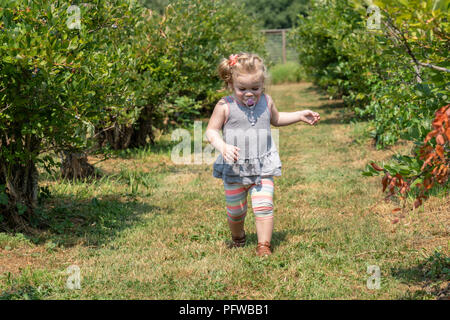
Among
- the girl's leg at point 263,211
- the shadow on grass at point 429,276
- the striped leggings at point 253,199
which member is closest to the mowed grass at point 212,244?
the shadow on grass at point 429,276

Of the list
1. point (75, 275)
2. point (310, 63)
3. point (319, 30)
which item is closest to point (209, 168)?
point (75, 275)

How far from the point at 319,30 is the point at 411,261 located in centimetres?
996

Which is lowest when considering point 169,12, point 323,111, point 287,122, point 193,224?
point 323,111

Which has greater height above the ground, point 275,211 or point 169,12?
point 169,12

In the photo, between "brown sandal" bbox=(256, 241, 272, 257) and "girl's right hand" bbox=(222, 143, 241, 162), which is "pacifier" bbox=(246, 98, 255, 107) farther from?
"brown sandal" bbox=(256, 241, 272, 257)

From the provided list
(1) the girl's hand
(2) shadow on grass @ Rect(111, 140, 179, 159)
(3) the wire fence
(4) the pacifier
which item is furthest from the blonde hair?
(3) the wire fence

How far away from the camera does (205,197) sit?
20.1ft

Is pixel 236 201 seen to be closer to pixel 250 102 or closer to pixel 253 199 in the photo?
pixel 253 199

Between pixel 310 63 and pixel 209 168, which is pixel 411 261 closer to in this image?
pixel 209 168

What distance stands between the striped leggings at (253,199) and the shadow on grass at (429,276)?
3.11ft

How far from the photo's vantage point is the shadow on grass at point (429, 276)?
3297 millimetres

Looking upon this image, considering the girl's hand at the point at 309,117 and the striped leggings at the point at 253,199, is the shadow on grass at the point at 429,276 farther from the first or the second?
the girl's hand at the point at 309,117
